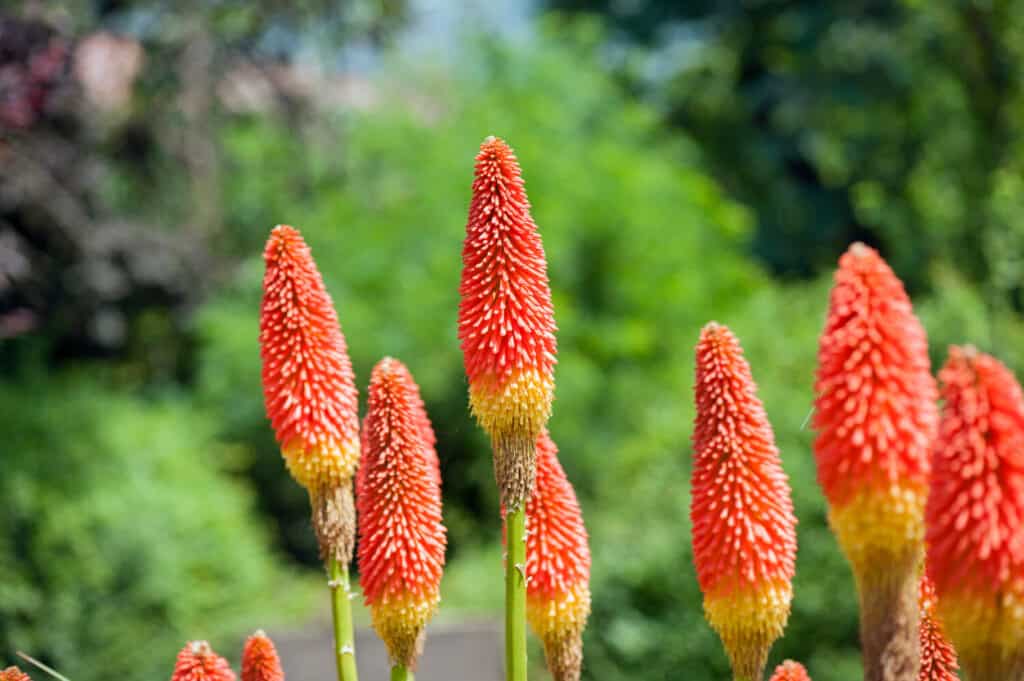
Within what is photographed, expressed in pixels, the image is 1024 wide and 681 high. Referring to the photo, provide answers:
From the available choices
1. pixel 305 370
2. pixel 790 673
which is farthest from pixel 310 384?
pixel 790 673

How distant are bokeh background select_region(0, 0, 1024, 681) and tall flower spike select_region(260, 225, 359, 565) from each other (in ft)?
16.4

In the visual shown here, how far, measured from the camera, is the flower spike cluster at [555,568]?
1540 millimetres

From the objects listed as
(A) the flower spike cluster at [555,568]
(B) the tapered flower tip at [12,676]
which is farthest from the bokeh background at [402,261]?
Result: (B) the tapered flower tip at [12,676]

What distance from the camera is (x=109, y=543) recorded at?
9.10m

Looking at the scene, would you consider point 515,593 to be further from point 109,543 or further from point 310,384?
point 109,543

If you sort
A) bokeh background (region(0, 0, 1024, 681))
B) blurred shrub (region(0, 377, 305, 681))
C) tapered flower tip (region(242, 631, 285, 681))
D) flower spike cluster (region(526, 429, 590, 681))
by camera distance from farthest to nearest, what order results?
blurred shrub (region(0, 377, 305, 681)), bokeh background (region(0, 0, 1024, 681)), flower spike cluster (region(526, 429, 590, 681)), tapered flower tip (region(242, 631, 285, 681))

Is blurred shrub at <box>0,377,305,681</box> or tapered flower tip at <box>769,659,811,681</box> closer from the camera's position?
tapered flower tip at <box>769,659,811,681</box>

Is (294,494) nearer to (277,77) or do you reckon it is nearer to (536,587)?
(277,77)

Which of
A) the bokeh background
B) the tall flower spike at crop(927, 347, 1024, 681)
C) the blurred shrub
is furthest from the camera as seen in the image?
the blurred shrub

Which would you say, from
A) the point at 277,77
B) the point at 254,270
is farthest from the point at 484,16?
the point at 254,270

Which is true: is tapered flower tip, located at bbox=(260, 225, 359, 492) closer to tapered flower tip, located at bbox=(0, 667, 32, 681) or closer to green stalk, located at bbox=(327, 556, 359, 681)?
green stalk, located at bbox=(327, 556, 359, 681)

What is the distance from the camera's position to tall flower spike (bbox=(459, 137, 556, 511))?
53.3 inches

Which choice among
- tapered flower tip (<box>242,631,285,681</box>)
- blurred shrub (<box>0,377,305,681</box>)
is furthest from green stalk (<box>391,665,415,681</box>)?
blurred shrub (<box>0,377,305,681</box>)

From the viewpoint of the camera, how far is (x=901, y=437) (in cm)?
114
